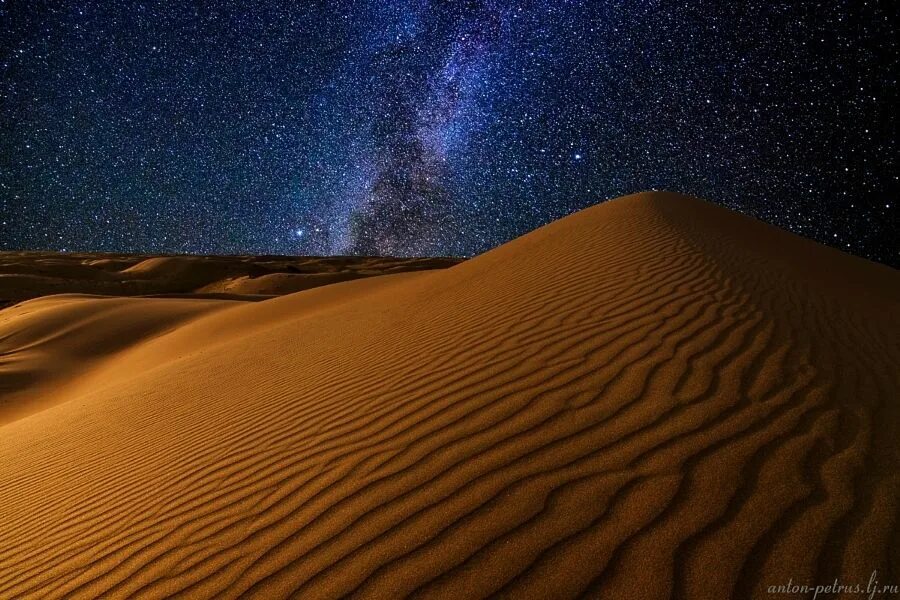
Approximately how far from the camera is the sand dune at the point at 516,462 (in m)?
1.75

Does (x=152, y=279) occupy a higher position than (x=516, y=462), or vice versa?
(x=152, y=279)

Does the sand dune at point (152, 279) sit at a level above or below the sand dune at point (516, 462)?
above

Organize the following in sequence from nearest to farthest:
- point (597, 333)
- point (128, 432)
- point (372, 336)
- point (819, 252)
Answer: point (597, 333) → point (128, 432) → point (372, 336) → point (819, 252)

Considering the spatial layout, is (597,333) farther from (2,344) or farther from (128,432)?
(2,344)

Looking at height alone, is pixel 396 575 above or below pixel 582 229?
below

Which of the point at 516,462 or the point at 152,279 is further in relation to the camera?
the point at 152,279

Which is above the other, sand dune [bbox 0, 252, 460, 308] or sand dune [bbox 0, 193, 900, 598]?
sand dune [bbox 0, 252, 460, 308]

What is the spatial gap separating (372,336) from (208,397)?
1.84 metres

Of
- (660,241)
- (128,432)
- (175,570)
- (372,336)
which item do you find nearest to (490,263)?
(660,241)

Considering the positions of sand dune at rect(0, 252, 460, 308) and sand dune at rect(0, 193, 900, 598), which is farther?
sand dune at rect(0, 252, 460, 308)

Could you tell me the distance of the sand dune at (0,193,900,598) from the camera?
1.75 m

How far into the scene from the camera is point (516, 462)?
7.48 ft

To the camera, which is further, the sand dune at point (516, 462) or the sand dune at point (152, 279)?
the sand dune at point (152, 279)

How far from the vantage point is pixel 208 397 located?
16.5 feet
